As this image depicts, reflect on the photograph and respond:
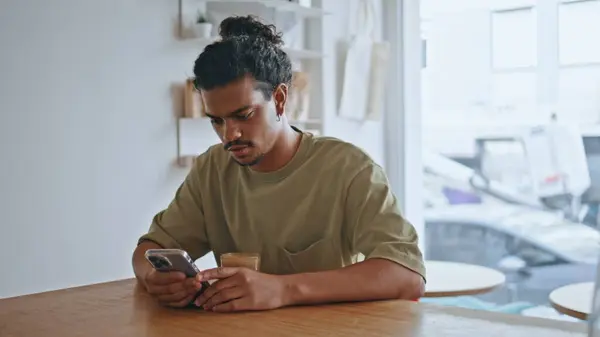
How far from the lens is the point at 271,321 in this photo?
4.40ft

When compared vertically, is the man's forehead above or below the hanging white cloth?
below

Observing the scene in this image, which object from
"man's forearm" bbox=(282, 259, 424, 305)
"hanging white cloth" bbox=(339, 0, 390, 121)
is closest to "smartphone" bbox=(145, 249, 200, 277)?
"man's forearm" bbox=(282, 259, 424, 305)

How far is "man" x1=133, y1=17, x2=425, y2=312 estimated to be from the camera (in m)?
1.48

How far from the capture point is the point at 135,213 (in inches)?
111

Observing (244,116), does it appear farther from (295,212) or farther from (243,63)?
(295,212)

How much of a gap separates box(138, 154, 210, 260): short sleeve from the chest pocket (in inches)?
10.8

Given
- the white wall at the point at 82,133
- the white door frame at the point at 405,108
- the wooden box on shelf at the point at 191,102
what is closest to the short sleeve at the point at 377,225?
the white wall at the point at 82,133

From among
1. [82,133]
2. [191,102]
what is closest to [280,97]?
[82,133]

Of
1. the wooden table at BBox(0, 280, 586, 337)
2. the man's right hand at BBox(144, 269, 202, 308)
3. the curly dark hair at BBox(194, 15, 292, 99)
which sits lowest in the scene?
the wooden table at BBox(0, 280, 586, 337)

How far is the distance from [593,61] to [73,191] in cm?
244

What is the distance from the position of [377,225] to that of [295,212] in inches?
9.2

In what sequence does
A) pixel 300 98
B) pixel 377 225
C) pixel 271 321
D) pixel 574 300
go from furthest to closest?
pixel 300 98, pixel 574 300, pixel 377 225, pixel 271 321

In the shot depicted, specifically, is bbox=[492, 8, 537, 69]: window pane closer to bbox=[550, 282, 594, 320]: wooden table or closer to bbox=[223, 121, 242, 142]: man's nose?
bbox=[550, 282, 594, 320]: wooden table

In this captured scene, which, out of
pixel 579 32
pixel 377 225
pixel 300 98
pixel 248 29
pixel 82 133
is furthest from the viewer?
pixel 579 32
